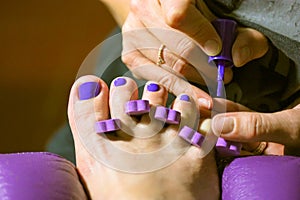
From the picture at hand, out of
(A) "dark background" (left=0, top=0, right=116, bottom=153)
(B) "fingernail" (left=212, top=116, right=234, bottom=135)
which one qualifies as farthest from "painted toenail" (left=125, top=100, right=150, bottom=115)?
(A) "dark background" (left=0, top=0, right=116, bottom=153)

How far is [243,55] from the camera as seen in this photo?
0.85m

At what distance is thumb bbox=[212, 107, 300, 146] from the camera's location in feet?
2.49

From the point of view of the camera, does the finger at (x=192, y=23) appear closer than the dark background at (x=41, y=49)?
Yes

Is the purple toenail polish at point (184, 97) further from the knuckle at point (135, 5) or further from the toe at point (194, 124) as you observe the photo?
the knuckle at point (135, 5)

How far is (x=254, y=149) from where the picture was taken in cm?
85

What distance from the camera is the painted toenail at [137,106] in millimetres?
808

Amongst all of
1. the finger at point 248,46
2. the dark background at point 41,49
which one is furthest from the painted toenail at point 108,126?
the dark background at point 41,49

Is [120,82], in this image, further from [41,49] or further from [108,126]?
[41,49]

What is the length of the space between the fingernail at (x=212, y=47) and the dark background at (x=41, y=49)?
478 millimetres

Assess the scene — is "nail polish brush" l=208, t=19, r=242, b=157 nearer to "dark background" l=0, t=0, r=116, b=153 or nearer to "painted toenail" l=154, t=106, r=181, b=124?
"painted toenail" l=154, t=106, r=181, b=124

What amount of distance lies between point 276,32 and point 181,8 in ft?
0.59

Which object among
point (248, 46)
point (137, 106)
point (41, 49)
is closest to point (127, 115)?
point (137, 106)

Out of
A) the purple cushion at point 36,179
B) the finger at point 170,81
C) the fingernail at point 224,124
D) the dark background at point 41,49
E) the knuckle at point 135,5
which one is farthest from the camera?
the dark background at point 41,49

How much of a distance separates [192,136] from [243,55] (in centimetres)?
16
